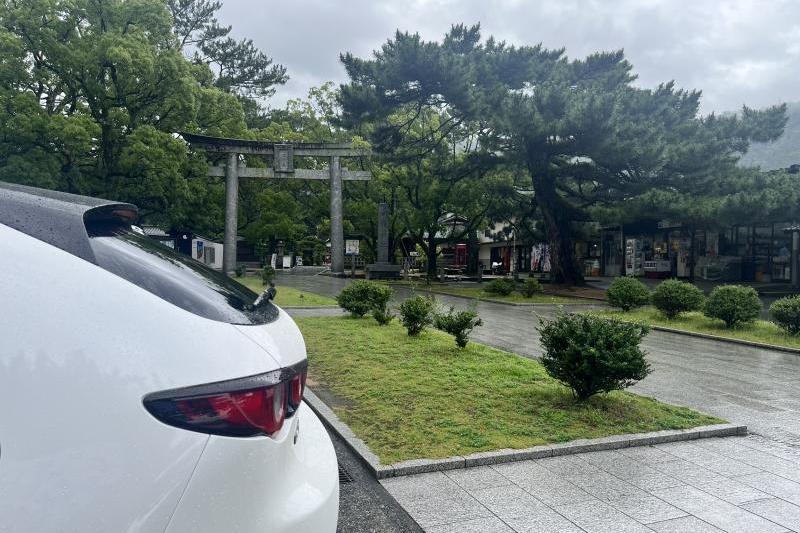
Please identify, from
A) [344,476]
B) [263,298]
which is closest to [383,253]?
[344,476]

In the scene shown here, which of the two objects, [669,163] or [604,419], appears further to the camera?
[669,163]

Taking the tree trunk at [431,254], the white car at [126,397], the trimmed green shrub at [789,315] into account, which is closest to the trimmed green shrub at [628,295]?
the trimmed green shrub at [789,315]

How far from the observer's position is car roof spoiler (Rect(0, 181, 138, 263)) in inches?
62.1

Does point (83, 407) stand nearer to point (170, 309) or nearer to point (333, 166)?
point (170, 309)

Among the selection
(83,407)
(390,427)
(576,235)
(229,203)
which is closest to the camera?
(83,407)

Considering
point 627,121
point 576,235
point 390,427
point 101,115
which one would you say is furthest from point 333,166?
point 390,427

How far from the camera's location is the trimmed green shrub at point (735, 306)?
1190 cm

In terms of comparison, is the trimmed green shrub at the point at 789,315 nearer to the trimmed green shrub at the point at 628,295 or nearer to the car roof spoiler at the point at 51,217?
the trimmed green shrub at the point at 628,295

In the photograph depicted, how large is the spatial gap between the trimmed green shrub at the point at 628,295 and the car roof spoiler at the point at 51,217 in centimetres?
1485

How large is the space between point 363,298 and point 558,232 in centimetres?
1401

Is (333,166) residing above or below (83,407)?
above

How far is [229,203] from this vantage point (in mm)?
30734

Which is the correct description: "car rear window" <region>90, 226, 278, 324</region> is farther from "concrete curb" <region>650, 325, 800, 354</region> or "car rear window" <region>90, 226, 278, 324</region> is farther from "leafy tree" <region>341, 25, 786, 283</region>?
"leafy tree" <region>341, 25, 786, 283</region>

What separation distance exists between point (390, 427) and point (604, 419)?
75.8 inches
